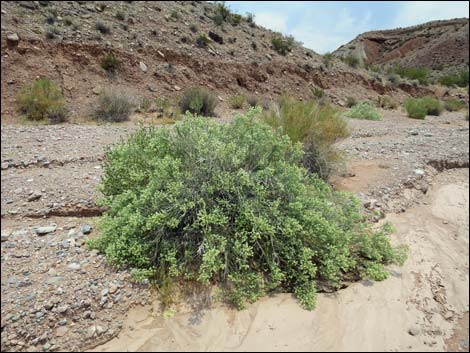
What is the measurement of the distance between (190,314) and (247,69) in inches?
570

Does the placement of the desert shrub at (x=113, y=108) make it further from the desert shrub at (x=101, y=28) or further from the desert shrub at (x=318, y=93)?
the desert shrub at (x=318, y=93)

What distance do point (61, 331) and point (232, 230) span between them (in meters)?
1.51

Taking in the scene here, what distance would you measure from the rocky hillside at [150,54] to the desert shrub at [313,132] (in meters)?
6.72

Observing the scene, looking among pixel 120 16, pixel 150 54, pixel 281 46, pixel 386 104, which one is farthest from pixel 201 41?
pixel 386 104

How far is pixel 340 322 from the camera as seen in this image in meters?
2.52

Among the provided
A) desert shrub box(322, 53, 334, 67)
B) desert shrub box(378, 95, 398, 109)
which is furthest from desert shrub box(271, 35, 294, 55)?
desert shrub box(378, 95, 398, 109)

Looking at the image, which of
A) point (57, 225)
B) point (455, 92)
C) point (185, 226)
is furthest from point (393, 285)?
point (455, 92)

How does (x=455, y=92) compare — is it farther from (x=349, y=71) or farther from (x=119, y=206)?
(x=119, y=206)

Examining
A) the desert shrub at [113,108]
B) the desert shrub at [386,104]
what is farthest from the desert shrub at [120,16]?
the desert shrub at [386,104]

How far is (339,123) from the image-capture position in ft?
18.0

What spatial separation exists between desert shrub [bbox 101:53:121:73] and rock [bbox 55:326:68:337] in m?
10.9

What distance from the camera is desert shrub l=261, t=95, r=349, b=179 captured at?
4.91 m

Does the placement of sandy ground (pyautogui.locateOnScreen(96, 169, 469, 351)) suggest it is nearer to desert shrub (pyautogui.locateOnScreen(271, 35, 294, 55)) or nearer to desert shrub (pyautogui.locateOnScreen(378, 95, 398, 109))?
desert shrub (pyautogui.locateOnScreen(378, 95, 398, 109))

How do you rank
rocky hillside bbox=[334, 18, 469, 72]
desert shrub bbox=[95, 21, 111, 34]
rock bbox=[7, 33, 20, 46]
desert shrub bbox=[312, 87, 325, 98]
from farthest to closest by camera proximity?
1. rocky hillside bbox=[334, 18, 469, 72]
2. desert shrub bbox=[312, 87, 325, 98]
3. desert shrub bbox=[95, 21, 111, 34]
4. rock bbox=[7, 33, 20, 46]
